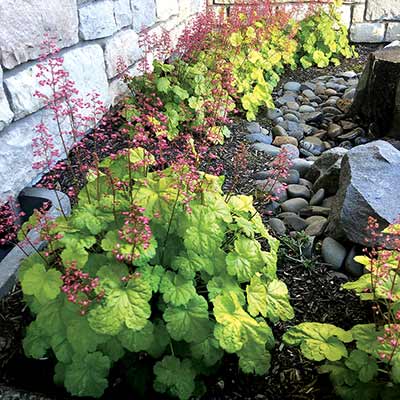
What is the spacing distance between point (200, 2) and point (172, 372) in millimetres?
4979

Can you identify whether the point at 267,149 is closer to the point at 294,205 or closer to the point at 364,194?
the point at 294,205

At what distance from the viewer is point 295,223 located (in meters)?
2.76

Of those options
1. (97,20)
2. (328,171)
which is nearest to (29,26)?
(97,20)

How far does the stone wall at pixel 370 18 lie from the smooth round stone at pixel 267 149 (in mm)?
3021

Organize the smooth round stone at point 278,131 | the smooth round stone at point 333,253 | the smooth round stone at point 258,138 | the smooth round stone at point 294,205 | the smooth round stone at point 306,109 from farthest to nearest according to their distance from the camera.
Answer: the smooth round stone at point 306,109
the smooth round stone at point 278,131
the smooth round stone at point 258,138
the smooth round stone at point 294,205
the smooth round stone at point 333,253

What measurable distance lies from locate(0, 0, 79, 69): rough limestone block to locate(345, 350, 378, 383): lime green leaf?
194cm

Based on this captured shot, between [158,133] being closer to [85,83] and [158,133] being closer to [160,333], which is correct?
[160,333]

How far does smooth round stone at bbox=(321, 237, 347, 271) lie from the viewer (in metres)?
2.43

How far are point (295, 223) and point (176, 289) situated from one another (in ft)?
4.36

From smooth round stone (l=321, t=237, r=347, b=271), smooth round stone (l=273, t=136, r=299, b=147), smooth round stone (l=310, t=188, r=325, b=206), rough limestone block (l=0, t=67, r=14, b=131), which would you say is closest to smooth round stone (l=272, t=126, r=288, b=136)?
smooth round stone (l=273, t=136, r=299, b=147)

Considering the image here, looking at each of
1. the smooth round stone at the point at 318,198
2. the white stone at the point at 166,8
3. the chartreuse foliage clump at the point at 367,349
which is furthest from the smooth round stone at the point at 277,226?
the white stone at the point at 166,8

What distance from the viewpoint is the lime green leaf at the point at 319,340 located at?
164 cm

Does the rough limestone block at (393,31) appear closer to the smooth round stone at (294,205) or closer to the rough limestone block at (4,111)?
the smooth round stone at (294,205)

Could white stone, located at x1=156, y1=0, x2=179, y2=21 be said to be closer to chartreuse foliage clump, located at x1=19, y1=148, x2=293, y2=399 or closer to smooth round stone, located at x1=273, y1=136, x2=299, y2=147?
smooth round stone, located at x1=273, y1=136, x2=299, y2=147
